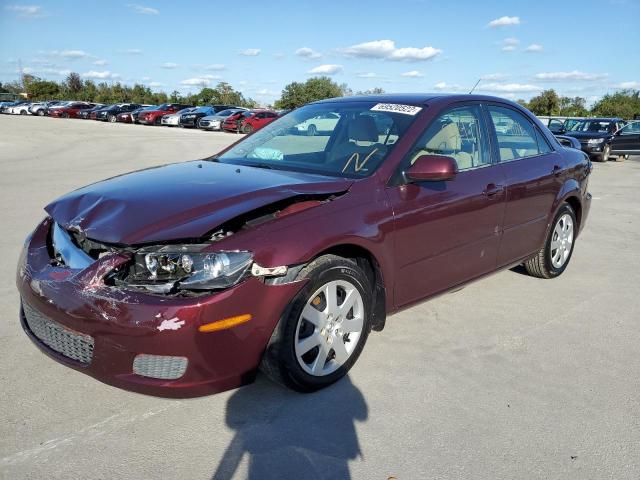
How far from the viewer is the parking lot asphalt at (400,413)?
252cm

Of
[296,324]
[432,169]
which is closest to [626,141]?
[432,169]

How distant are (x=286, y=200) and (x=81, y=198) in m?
1.25

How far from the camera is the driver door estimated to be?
11.5 ft

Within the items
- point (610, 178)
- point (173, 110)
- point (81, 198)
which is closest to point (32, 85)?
point (173, 110)

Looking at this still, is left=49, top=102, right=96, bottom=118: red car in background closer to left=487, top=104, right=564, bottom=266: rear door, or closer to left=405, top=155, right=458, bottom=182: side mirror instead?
left=487, top=104, right=564, bottom=266: rear door

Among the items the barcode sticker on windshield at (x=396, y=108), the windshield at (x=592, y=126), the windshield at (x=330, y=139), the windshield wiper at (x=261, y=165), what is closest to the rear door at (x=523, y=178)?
the barcode sticker on windshield at (x=396, y=108)

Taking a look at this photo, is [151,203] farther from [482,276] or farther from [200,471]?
[482,276]

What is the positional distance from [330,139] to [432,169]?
100 cm

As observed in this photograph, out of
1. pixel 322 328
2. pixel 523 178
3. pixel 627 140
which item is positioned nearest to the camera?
pixel 322 328

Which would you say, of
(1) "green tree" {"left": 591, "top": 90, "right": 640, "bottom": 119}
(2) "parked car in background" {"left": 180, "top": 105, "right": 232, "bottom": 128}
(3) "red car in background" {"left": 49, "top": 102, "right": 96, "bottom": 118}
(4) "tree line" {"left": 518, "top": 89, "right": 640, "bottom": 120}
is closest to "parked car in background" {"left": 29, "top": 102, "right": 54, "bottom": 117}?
(3) "red car in background" {"left": 49, "top": 102, "right": 96, "bottom": 118}

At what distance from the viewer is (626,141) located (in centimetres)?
1969

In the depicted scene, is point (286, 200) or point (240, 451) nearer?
point (240, 451)

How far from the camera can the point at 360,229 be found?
10.3ft

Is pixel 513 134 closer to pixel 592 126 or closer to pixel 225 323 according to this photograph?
pixel 225 323
